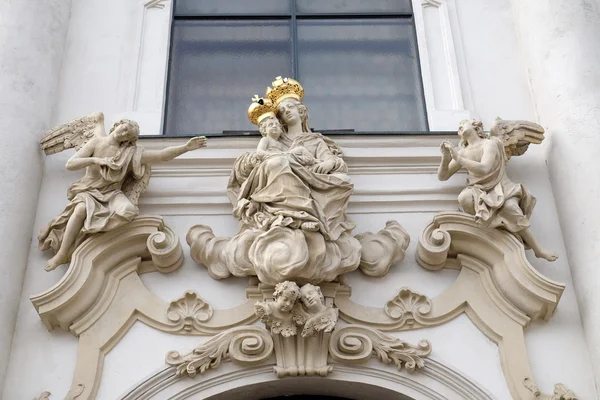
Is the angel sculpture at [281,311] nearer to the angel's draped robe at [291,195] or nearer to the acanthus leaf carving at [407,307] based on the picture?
the angel's draped robe at [291,195]

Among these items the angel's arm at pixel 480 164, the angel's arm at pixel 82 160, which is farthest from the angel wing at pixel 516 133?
→ the angel's arm at pixel 82 160

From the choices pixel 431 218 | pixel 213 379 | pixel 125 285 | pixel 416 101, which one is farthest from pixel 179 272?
pixel 416 101

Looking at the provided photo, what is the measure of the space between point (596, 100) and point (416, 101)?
4.25 ft

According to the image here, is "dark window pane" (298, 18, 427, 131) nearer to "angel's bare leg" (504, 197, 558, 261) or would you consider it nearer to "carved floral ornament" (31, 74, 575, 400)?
"carved floral ornament" (31, 74, 575, 400)

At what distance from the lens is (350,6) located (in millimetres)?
7949

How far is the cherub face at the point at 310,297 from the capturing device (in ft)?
17.9

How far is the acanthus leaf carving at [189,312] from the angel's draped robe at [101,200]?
1.85 feet

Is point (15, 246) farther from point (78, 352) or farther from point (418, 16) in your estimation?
point (418, 16)

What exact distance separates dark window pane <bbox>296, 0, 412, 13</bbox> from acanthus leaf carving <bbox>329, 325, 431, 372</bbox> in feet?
10.1

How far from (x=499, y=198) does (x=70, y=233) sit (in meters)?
2.47

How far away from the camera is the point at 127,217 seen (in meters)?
5.90

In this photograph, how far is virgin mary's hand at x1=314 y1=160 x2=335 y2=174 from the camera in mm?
6066

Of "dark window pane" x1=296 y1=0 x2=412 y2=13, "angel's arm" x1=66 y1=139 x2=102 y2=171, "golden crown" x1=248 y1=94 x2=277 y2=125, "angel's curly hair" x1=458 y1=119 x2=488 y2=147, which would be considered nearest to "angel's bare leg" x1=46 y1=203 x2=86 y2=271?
"angel's arm" x1=66 y1=139 x2=102 y2=171

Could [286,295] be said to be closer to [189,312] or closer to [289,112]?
[189,312]
